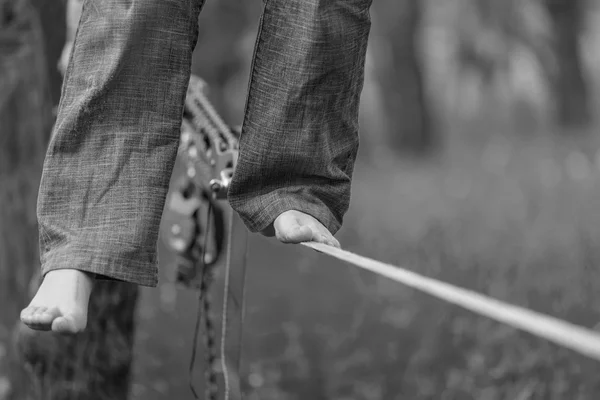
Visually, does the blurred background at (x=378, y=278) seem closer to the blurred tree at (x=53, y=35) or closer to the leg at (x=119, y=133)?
the blurred tree at (x=53, y=35)

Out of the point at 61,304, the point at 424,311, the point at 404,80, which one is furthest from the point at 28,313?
the point at 404,80

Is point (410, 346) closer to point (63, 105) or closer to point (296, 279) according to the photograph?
point (296, 279)

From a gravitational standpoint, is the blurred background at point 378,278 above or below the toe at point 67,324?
below

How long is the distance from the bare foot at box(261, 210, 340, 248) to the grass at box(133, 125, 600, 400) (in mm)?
1420

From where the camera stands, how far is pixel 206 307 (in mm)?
2225

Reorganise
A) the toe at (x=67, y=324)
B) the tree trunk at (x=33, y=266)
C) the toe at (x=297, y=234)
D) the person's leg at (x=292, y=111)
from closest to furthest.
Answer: the toe at (x=67, y=324) < the toe at (x=297, y=234) < the person's leg at (x=292, y=111) < the tree trunk at (x=33, y=266)

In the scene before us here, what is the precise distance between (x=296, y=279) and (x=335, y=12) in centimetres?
291

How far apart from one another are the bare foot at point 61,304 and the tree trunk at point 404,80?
8678mm

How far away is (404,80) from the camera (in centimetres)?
1025

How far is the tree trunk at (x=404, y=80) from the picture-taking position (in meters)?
9.98

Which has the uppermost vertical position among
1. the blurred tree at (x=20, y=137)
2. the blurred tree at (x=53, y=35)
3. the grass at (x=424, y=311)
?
the blurred tree at (x=53, y=35)

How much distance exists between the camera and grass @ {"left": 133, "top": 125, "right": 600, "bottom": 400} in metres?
3.18

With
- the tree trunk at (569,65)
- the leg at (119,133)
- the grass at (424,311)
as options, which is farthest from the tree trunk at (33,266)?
the tree trunk at (569,65)

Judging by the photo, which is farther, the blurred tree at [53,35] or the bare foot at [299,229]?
the blurred tree at [53,35]
